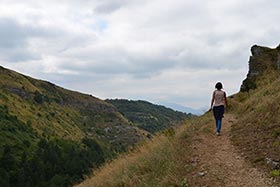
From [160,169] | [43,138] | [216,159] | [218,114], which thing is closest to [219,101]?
[218,114]

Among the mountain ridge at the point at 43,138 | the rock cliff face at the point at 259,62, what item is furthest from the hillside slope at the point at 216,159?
the mountain ridge at the point at 43,138

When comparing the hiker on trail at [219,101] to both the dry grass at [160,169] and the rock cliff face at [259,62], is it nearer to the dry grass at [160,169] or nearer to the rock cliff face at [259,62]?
the dry grass at [160,169]

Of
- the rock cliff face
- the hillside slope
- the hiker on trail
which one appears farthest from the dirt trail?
the rock cliff face

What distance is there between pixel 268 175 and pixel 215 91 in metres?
6.82

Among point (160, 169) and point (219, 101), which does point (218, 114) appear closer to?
point (219, 101)

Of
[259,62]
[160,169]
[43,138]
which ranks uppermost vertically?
[259,62]

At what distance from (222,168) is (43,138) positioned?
127 metres

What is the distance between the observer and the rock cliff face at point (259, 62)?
1068 inches

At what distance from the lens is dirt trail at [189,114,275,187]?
8.16 meters

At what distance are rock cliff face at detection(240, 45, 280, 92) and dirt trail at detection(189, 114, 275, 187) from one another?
1578 centimetres

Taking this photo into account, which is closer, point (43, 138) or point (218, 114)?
point (218, 114)

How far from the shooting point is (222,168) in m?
9.19

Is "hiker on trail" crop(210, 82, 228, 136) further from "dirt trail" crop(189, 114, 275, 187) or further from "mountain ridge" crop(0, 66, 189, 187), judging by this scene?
"mountain ridge" crop(0, 66, 189, 187)

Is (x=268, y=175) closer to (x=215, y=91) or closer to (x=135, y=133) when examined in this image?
Result: (x=215, y=91)
